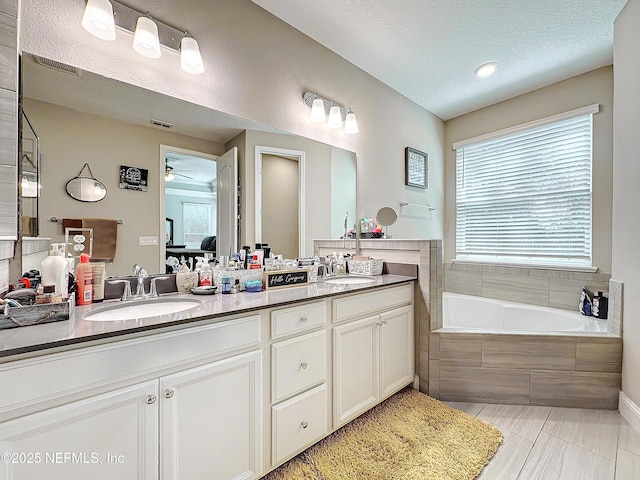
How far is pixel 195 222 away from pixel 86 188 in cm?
50

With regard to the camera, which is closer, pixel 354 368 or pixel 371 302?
pixel 354 368

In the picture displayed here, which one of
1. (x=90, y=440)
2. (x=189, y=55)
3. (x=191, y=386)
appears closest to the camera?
(x=90, y=440)

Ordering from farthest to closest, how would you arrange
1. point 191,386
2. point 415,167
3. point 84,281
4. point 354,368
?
point 415,167, point 354,368, point 84,281, point 191,386

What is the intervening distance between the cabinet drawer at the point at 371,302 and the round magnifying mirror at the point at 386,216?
82 centimetres

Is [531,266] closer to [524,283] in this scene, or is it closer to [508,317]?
[524,283]

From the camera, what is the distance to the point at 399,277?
2.14m

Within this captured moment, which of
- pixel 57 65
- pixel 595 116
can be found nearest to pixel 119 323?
pixel 57 65

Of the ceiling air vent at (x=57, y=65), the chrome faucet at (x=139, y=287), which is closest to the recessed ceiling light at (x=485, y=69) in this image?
the ceiling air vent at (x=57, y=65)

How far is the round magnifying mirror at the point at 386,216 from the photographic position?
2.76 m

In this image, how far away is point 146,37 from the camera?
1422 mm

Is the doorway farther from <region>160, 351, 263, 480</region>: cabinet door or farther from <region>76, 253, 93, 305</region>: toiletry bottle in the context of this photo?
<region>160, 351, 263, 480</region>: cabinet door

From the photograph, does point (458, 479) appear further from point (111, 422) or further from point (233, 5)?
point (233, 5)

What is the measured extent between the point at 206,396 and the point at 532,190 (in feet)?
10.4

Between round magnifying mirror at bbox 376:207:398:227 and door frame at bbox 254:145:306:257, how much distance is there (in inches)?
34.2
